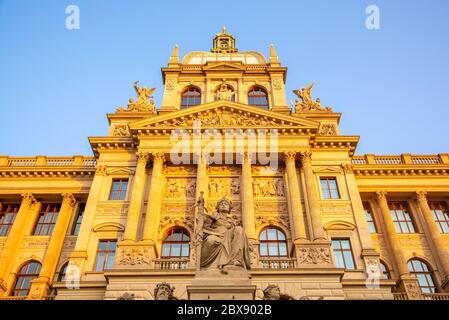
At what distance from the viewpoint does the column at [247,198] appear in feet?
70.1

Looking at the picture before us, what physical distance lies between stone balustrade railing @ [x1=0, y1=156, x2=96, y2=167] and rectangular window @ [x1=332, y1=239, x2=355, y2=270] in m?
17.3

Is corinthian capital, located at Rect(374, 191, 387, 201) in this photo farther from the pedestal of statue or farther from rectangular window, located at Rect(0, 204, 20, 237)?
rectangular window, located at Rect(0, 204, 20, 237)

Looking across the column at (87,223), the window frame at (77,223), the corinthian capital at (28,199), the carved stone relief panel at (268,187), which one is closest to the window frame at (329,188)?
the carved stone relief panel at (268,187)

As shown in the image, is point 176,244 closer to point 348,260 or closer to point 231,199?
point 231,199

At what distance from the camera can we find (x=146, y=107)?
29047mm

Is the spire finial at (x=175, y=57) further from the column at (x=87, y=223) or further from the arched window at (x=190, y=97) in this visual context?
the column at (x=87, y=223)

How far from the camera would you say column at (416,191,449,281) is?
24.0m

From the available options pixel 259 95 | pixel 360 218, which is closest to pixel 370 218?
pixel 360 218

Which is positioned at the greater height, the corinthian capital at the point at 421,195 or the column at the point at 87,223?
the corinthian capital at the point at 421,195

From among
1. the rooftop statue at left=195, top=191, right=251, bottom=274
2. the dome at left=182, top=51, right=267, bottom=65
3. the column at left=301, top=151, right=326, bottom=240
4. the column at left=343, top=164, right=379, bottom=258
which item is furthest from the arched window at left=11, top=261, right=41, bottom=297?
the dome at left=182, top=51, right=267, bottom=65

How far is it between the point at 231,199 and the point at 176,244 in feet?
13.9

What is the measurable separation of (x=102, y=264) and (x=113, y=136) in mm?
8776

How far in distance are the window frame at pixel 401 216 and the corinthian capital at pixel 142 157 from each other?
16.3 metres

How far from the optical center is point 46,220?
27.0 metres
